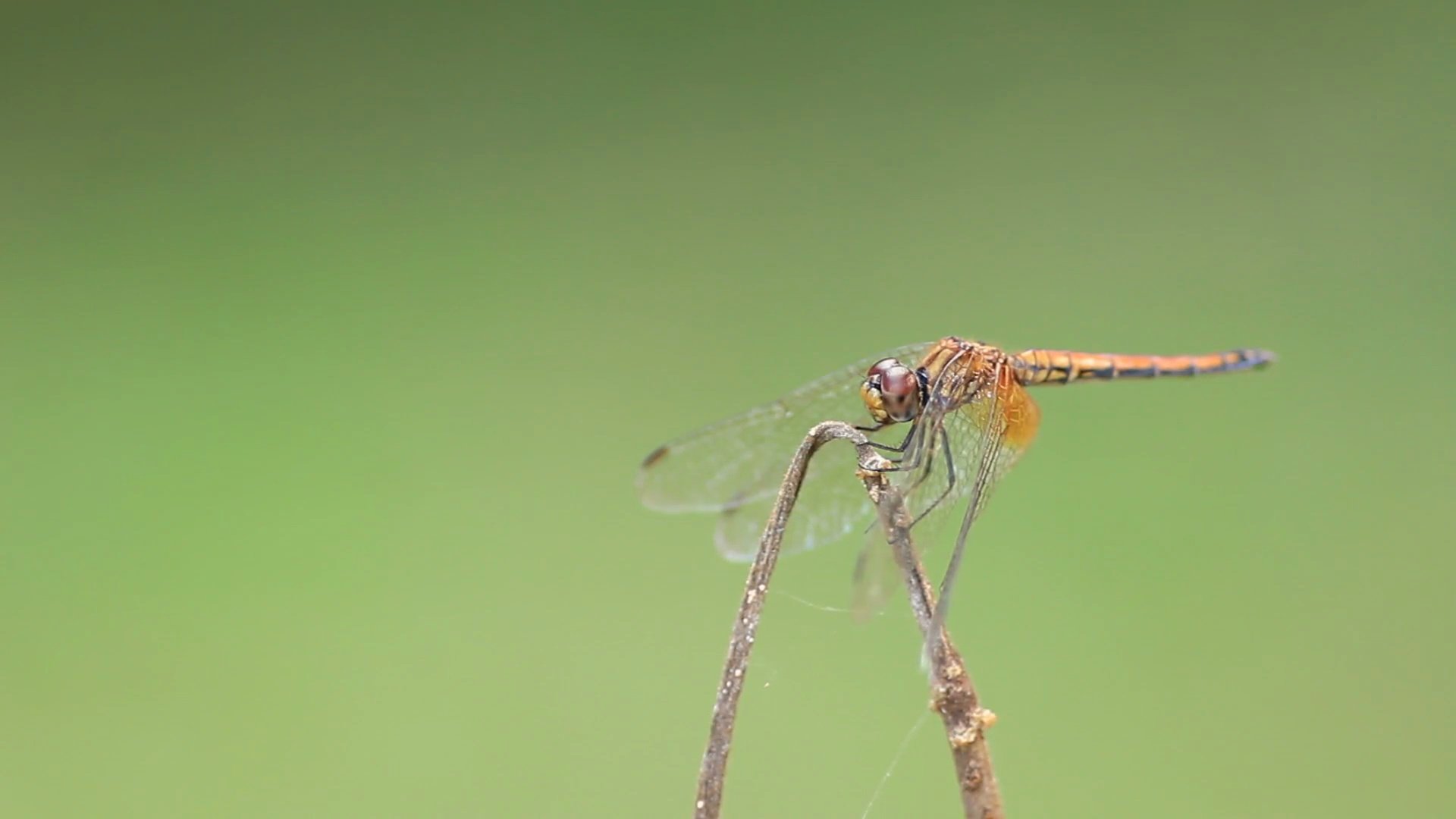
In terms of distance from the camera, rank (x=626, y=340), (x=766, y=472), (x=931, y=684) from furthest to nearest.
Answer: (x=626, y=340)
(x=766, y=472)
(x=931, y=684)

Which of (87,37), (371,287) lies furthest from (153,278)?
(87,37)

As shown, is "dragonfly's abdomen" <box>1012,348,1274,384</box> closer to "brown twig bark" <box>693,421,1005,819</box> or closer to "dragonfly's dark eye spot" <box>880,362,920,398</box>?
"dragonfly's dark eye spot" <box>880,362,920,398</box>

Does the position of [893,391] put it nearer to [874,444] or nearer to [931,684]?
[874,444]

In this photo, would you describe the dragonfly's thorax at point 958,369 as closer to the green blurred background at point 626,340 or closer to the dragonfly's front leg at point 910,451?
the dragonfly's front leg at point 910,451

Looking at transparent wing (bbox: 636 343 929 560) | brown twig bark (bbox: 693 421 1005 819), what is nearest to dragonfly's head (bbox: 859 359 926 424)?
transparent wing (bbox: 636 343 929 560)

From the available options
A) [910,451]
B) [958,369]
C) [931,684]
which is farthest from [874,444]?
[931,684]

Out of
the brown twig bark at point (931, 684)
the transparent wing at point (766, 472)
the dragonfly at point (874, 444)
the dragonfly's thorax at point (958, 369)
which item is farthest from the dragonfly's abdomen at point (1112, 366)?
the brown twig bark at point (931, 684)
